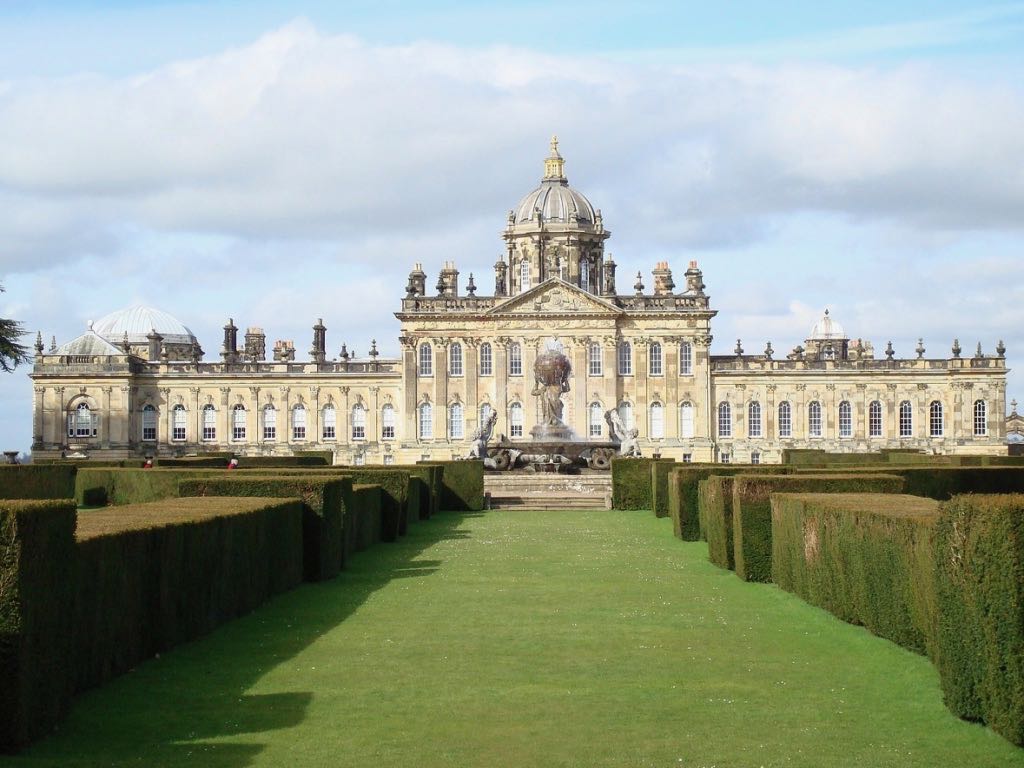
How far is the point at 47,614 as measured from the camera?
32.0 ft

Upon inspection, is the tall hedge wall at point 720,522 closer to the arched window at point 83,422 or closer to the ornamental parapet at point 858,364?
the ornamental parapet at point 858,364

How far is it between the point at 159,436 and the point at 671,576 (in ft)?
200

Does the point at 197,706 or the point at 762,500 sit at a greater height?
the point at 762,500

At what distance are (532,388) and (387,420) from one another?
7666mm

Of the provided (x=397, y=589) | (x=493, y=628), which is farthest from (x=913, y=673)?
(x=397, y=589)

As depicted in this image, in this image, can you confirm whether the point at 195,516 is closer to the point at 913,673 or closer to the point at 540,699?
the point at 540,699

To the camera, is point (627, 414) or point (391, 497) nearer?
point (391, 497)

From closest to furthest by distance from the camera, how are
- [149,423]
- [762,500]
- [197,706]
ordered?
[197,706] < [762,500] < [149,423]

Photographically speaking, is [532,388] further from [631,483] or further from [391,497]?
[391,497]

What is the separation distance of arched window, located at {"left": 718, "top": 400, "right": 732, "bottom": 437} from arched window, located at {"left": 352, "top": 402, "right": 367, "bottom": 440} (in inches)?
679

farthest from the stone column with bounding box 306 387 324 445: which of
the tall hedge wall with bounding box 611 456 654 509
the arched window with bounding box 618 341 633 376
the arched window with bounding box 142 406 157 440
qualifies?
the tall hedge wall with bounding box 611 456 654 509

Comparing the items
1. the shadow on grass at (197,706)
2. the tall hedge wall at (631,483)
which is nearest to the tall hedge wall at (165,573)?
the shadow on grass at (197,706)

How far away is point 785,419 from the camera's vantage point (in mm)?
75188

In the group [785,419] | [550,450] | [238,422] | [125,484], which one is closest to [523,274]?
[785,419]
